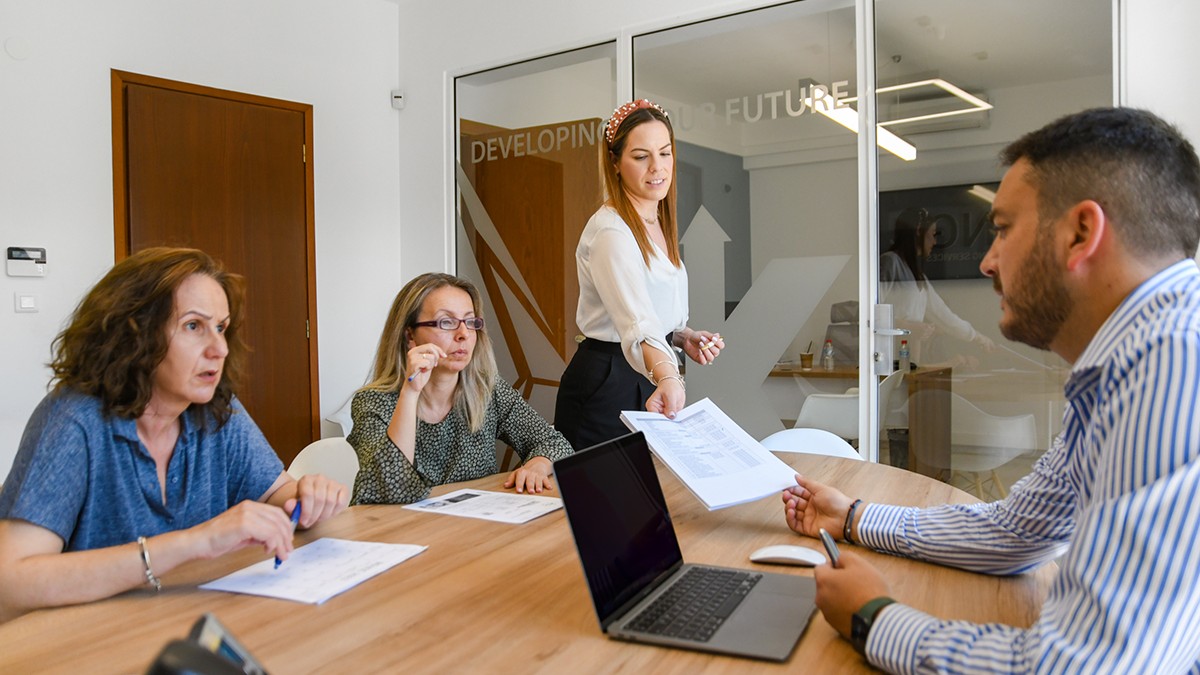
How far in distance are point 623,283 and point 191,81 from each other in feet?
10.7

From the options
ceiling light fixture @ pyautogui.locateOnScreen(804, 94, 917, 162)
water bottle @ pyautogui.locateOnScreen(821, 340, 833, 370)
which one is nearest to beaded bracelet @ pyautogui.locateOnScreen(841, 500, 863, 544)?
water bottle @ pyautogui.locateOnScreen(821, 340, 833, 370)

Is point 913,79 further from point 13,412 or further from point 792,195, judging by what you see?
point 13,412

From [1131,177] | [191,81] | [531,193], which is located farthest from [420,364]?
[191,81]

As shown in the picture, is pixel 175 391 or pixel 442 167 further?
pixel 442 167

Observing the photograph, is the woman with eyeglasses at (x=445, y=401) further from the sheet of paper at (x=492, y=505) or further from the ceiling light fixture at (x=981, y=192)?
the ceiling light fixture at (x=981, y=192)

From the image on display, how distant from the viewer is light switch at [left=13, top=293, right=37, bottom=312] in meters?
3.89

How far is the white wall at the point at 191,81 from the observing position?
390cm

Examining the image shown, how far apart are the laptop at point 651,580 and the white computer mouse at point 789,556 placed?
8 centimetres

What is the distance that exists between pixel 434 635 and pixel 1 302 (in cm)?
369

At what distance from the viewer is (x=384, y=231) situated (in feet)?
17.8

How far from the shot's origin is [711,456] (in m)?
1.92

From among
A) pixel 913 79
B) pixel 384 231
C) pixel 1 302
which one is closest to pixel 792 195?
pixel 913 79

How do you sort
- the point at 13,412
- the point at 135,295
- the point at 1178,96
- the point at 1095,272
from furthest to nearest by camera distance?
the point at 13,412
the point at 1178,96
the point at 135,295
the point at 1095,272

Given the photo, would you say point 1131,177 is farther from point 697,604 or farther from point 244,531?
point 244,531
